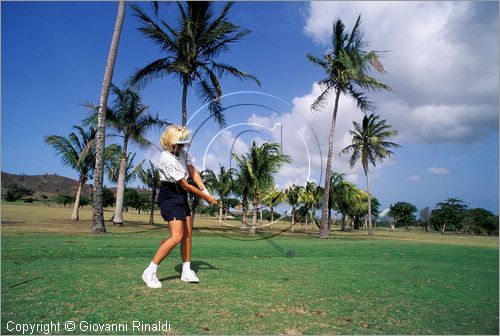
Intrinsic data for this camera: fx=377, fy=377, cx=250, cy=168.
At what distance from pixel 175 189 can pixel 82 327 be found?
2658 mm

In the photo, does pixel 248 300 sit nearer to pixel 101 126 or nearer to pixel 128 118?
pixel 101 126

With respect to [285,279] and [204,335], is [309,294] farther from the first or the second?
[204,335]

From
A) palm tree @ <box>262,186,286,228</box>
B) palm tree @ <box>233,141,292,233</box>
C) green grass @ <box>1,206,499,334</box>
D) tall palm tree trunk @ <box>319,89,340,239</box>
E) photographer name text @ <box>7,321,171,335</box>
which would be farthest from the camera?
tall palm tree trunk @ <box>319,89,340,239</box>

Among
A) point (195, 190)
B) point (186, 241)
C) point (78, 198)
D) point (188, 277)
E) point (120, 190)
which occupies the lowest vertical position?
point (188, 277)

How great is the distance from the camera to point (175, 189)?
6.14 meters

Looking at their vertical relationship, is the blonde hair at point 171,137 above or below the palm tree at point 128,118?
below

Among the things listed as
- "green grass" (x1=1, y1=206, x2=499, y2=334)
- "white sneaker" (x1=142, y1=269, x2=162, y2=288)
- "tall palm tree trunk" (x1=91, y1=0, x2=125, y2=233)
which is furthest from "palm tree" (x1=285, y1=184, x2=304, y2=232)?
"tall palm tree trunk" (x1=91, y1=0, x2=125, y2=233)

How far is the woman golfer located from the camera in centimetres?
597

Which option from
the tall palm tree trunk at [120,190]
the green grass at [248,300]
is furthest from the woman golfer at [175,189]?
the tall palm tree trunk at [120,190]

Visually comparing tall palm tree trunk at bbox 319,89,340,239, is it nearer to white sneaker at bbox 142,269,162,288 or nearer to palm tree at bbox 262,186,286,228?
palm tree at bbox 262,186,286,228

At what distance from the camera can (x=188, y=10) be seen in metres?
27.3

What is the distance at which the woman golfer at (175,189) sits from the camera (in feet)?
19.6

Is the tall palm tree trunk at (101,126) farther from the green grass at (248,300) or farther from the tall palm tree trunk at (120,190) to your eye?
the tall palm tree trunk at (120,190)

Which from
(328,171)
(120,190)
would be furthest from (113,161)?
(328,171)
